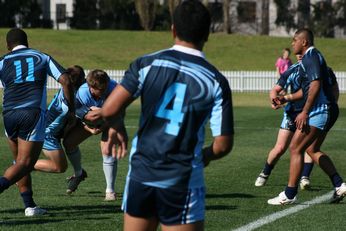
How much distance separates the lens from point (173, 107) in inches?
227

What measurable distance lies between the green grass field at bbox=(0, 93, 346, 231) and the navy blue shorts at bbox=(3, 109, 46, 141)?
2.95 ft

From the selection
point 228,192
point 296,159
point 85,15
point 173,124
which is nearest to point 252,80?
point 228,192

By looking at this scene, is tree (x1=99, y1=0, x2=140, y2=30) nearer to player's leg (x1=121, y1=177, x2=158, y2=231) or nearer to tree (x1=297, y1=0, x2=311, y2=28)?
tree (x1=297, y1=0, x2=311, y2=28)

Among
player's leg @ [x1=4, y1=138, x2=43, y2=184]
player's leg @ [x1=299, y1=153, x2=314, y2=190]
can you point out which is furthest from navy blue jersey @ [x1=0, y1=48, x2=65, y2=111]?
player's leg @ [x1=299, y1=153, x2=314, y2=190]

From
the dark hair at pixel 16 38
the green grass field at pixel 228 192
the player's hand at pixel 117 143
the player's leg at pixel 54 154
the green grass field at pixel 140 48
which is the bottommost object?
the green grass field at pixel 140 48

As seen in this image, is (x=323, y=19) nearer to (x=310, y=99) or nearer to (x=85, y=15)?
(x=85, y=15)

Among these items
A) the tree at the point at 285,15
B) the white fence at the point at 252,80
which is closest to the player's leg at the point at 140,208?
the white fence at the point at 252,80

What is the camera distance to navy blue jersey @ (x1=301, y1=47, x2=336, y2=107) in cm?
1077

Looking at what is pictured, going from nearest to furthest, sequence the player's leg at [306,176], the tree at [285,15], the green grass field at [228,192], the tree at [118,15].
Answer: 1. the green grass field at [228,192]
2. the player's leg at [306,176]
3. the tree at [118,15]
4. the tree at [285,15]

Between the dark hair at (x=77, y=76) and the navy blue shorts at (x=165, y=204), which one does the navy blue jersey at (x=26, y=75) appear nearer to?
the dark hair at (x=77, y=76)

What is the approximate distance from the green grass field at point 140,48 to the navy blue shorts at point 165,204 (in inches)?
2014

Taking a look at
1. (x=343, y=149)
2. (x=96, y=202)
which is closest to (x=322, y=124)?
(x=96, y=202)

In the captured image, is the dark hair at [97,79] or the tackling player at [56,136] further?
the tackling player at [56,136]

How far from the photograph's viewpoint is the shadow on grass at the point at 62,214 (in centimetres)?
996
